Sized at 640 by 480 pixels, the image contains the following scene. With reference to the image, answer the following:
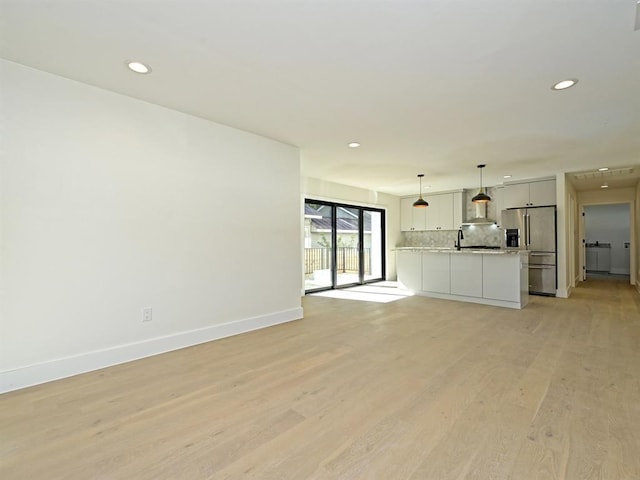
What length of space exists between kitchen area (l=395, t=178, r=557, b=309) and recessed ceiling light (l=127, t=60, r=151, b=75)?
217 inches

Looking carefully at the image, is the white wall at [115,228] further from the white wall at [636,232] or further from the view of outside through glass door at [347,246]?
the white wall at [636,232]

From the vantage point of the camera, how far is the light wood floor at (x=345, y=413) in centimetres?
163

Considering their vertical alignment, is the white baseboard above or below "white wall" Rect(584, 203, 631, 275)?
below

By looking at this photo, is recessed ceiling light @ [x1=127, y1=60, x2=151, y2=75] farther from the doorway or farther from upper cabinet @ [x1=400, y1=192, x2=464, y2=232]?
upper cabinet @ [x1=400, y1=192, x2=464, y2=232]

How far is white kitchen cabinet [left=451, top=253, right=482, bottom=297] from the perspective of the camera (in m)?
5.75

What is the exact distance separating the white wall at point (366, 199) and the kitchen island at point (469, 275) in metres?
1.87

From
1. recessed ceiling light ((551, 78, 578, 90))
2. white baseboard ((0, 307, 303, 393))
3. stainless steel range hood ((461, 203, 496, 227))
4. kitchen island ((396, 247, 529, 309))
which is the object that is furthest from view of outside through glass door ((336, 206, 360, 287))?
recessed ceiling light ((551, 78, 578, 90))

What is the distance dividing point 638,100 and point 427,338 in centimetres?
312

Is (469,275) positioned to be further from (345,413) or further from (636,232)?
(636,232)

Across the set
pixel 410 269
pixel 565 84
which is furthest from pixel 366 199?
pixel 565 84

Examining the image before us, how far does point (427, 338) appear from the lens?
146 inches

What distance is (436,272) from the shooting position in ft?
20.8

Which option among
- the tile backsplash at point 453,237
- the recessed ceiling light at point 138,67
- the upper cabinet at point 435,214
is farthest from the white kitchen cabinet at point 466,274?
the recessed ceiling light at point 138,67

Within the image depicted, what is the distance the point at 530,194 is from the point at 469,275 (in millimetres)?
Answer: 2544
